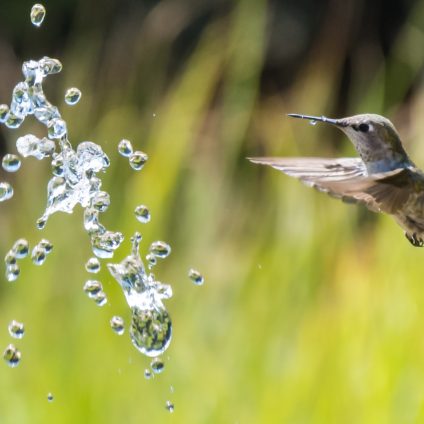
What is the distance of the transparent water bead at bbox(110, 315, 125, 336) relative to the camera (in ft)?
8.75

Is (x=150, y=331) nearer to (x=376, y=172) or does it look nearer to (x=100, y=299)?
(x=100, y=299)

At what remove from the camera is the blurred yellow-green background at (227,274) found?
2.53m

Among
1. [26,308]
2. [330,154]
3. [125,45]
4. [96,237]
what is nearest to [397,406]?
[96,237]

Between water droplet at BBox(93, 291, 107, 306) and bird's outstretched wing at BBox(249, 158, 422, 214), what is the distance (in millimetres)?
814

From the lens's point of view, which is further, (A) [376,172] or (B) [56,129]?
(B) [56,129]

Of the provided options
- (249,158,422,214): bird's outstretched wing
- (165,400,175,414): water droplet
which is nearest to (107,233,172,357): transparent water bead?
(165,400,175,414): water droplet

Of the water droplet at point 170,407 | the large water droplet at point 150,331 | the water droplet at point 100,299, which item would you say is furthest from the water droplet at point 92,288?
the water droplet at point 170,407

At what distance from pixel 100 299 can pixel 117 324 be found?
7 centimetres

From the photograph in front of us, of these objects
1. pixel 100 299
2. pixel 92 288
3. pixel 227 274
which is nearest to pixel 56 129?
pixel 92 288

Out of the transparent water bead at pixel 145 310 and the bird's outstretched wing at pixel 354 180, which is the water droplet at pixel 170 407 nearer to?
the transparent water bead at pixel 145 310

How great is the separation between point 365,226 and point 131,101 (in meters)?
1.14

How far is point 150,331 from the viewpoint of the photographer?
2.37m

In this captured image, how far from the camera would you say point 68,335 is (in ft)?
9.09

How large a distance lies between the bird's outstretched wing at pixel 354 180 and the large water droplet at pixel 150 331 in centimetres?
57
